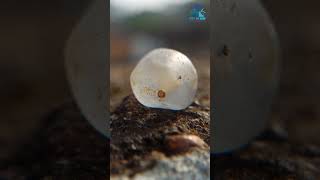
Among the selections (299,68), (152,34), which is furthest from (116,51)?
(299,68)

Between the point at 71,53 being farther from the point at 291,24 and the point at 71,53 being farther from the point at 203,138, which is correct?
the point at 291,24

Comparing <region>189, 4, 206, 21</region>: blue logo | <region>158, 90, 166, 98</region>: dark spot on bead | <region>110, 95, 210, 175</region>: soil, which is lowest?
<region>110, 95, 210, 175</region>: soil

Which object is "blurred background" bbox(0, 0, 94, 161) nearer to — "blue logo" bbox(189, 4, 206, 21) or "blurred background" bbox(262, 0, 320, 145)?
"blue logo" bbox(189, 4, 206, 21)

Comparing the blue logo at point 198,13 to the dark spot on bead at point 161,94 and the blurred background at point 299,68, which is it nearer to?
the blurred background at point 299,68

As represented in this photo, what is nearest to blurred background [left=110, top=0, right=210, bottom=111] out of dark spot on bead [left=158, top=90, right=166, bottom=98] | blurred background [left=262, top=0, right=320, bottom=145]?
dark spot on bead [left=158, top=90, right=166, bottom=98]

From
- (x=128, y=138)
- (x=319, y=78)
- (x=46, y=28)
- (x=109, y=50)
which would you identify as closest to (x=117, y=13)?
(x=109, y=50)

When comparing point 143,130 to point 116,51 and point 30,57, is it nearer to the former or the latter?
point 116,51

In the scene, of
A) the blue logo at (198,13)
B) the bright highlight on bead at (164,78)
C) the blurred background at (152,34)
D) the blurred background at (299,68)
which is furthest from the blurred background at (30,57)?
the blurred background at (299,68)
